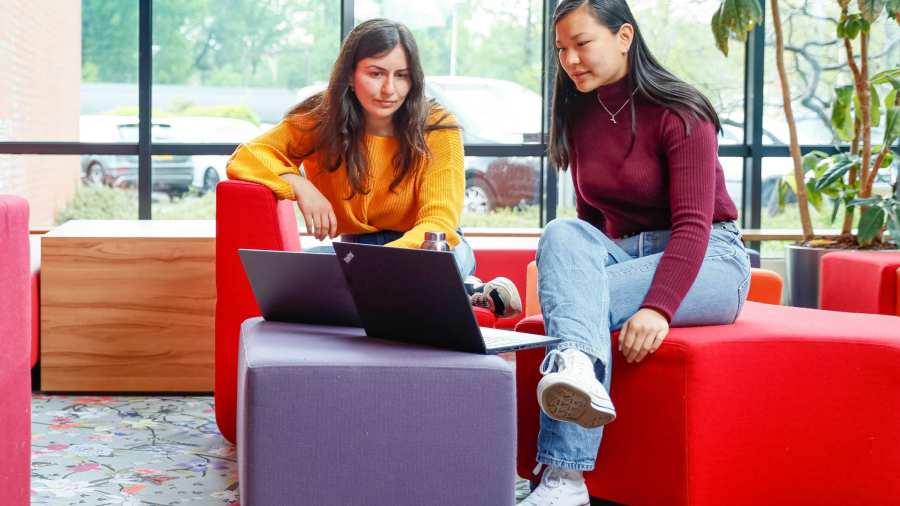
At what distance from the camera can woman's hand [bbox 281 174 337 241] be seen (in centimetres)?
249

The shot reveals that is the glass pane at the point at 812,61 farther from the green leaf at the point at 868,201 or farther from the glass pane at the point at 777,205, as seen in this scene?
the green leaf at the point at 868,201

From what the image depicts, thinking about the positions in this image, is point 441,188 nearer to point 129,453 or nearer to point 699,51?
point 129,453

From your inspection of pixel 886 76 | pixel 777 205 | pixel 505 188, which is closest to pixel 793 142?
pixel 886 76

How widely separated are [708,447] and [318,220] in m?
1.04

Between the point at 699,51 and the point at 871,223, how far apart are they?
136cm

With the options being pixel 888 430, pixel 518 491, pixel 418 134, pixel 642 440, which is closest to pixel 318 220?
pixel 418 134

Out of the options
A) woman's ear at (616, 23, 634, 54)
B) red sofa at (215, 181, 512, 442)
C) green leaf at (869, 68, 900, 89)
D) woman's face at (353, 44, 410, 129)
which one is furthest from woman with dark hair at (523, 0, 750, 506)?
green leaf at (869, 68, 900, 89)

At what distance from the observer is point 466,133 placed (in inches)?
185

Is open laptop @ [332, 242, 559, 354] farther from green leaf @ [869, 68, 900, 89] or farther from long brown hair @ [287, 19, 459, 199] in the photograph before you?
green leaf @ [869, 68, 900, 89]

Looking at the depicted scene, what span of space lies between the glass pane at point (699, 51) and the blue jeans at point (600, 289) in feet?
8.97

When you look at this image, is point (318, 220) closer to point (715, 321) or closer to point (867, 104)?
point (715, 321)

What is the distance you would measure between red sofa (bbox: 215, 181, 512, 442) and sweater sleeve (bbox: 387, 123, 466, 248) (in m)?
0.28

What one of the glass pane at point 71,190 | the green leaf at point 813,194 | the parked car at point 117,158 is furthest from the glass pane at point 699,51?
the glass pane at point 71,190

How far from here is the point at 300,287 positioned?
6.36 ft
